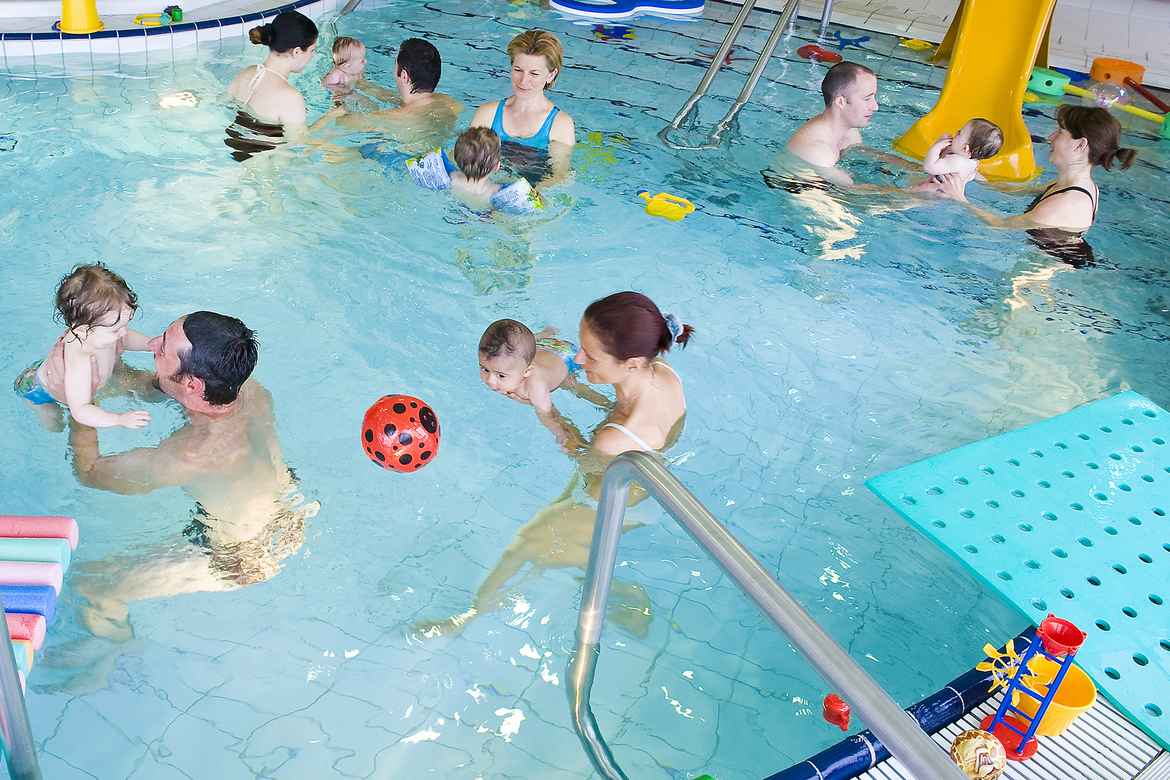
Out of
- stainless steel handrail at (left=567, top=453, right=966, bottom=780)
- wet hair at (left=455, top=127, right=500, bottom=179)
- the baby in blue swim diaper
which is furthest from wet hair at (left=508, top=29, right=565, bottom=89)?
stainless steel handrail at (left=567, top=453, right=966, bottom=780)

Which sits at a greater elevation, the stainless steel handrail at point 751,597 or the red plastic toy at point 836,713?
the stainless steel handrail at point 751,597

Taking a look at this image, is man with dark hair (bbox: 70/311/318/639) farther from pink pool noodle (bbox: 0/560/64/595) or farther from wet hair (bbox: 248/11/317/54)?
wet hair (bbox: 248/11/317/54)

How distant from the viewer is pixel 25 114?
6180 mm

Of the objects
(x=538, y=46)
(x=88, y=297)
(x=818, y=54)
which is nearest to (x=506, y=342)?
(x=88, y=297)

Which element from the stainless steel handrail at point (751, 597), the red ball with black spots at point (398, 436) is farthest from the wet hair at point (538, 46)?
the stainless steel handrail at point (751, 597)

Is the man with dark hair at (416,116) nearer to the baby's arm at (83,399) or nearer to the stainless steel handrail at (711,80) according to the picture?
the stainless steel handrail at (711,80)

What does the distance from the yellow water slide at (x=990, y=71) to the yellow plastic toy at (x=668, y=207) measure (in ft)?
6.61

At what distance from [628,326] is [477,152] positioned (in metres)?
2.04

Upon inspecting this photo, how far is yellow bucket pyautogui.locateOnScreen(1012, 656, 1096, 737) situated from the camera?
8.18 ft

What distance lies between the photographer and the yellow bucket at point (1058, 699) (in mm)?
2492

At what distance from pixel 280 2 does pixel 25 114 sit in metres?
2.73

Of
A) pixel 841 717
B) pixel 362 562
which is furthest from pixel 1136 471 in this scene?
pixel 362 562

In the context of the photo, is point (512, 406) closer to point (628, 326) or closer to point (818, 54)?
point (628, 326)

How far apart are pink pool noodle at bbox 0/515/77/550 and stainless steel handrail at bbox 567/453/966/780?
1.45 meters
